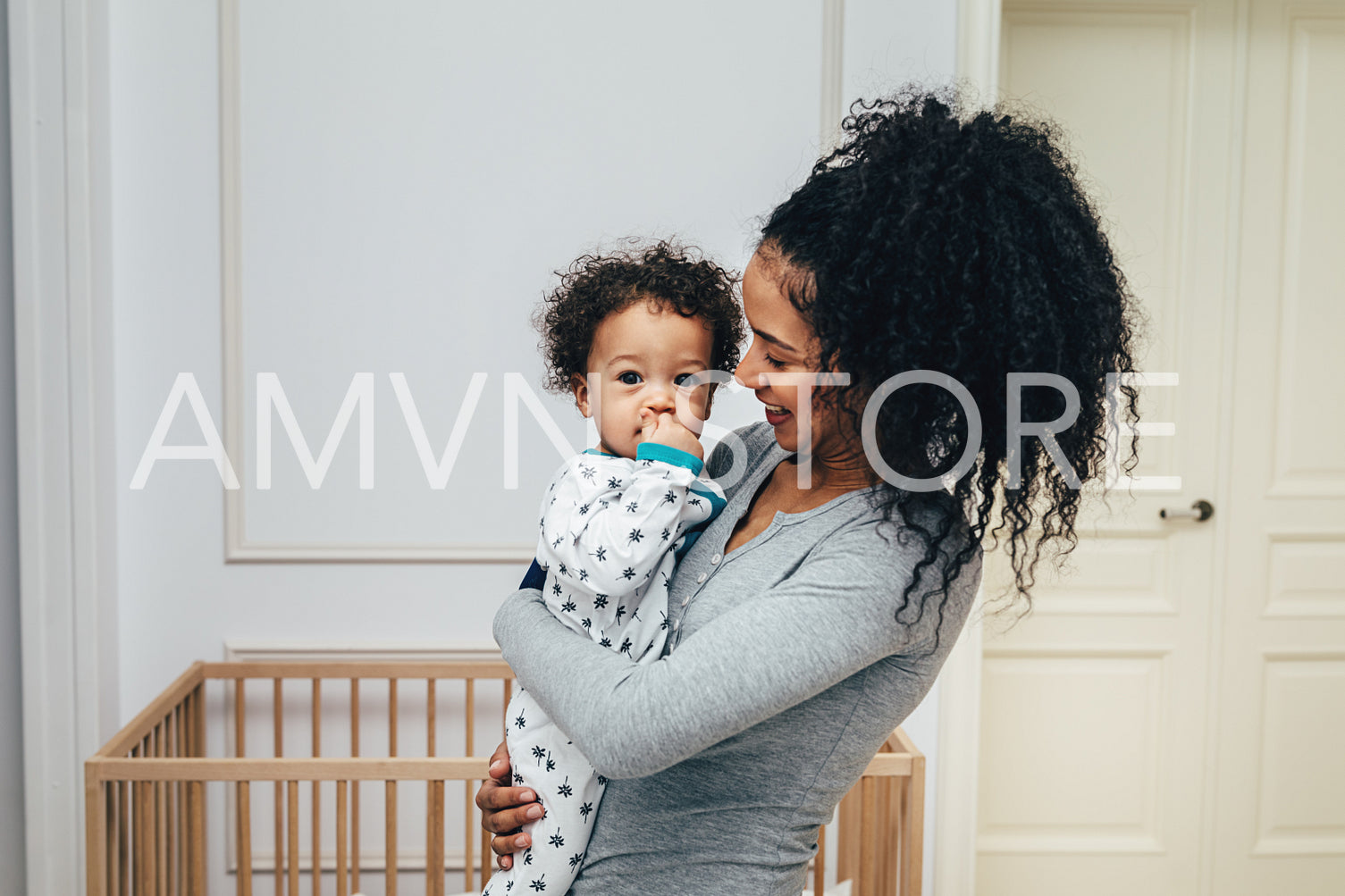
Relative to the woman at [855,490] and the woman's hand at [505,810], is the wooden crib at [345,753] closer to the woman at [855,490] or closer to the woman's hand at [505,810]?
the woman's hand at [505,810]

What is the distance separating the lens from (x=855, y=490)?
2.57ft

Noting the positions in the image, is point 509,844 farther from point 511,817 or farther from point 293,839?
point 293,839

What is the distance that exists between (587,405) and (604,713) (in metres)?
0.49

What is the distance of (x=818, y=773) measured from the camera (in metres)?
0.76

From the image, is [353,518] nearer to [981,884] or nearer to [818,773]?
[818,773]

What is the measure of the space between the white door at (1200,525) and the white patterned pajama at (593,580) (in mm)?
1449

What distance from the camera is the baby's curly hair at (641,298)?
100cm

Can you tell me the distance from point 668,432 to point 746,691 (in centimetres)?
33

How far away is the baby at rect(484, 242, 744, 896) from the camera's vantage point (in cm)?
82

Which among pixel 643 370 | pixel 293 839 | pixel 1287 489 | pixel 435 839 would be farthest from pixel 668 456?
pixel 1287 489

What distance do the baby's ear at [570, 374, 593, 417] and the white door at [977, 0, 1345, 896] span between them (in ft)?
4.51

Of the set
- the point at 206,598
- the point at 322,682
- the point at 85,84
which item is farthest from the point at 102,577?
the point at 85,84

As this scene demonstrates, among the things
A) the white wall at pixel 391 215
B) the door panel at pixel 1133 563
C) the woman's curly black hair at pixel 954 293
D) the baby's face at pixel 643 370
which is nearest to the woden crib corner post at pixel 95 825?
the white wall at pixel 391 215

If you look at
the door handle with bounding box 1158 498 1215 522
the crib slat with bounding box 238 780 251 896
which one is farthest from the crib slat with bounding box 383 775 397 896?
the door handle with bounding box 1158 498 1215 522
